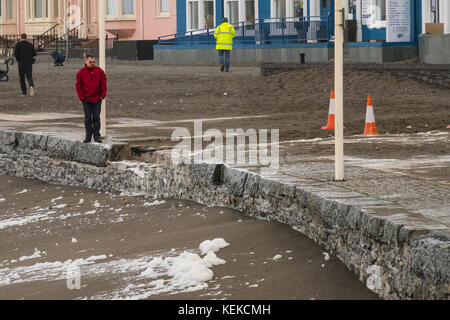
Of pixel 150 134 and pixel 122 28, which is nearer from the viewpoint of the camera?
pixel 150 134

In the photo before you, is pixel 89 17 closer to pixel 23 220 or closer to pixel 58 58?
pixel 58 58

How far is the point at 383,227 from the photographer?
8281 millimetres

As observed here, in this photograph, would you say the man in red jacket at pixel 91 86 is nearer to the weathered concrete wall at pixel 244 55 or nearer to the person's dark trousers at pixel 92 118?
the person's dark trousers at pixel 92 118

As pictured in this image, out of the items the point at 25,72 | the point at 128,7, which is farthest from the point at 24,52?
the point at 128,7

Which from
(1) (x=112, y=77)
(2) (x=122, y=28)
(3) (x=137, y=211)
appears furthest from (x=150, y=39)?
(3) (x=137, y=211)

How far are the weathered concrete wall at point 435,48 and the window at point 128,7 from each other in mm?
24899

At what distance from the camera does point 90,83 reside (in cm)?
1530

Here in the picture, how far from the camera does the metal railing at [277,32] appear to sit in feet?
126

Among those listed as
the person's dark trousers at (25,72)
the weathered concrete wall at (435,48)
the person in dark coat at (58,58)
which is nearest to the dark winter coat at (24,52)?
the person's dark trousers at (25,72)

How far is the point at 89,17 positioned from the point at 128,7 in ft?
13.5

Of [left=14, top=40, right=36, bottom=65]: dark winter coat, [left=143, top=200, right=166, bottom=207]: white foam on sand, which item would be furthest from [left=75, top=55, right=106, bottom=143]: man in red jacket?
[left=14, top=40, right=36, bottom=65]: dark winter coat
